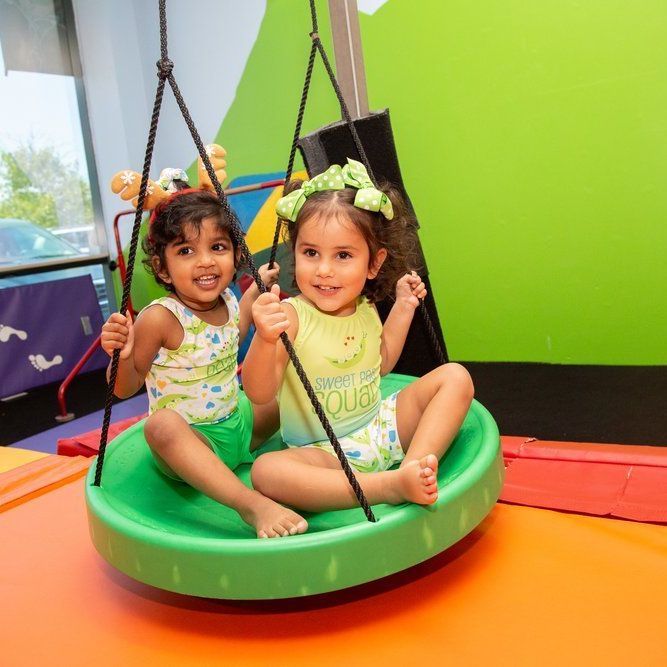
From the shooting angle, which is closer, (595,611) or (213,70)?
(595,611)

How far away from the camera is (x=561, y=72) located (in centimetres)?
271

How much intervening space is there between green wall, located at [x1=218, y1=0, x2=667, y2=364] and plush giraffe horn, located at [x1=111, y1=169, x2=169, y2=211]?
1.87m

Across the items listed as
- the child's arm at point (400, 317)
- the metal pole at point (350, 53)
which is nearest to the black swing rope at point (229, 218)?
the child's arm at point (400, 317)

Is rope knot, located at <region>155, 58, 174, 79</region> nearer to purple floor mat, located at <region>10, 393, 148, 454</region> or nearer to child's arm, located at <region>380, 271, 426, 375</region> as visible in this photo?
child's arm, located at <region>380, 271, 426, 375</region>

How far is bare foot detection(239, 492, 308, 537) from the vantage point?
43.8 inches

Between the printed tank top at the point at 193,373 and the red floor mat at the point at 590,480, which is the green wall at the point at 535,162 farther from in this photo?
the printed tank top at the point at 193,373

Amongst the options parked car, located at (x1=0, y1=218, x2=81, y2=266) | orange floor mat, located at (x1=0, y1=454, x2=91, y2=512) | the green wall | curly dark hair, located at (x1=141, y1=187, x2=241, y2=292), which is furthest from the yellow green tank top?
parked car, located at (x1=0, y1=218, x2=81, y2=266)

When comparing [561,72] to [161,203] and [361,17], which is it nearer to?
[361,17]

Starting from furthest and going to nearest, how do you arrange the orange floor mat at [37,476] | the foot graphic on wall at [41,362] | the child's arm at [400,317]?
the foot graphic on wall at [41,362]
the orange floor mat at [37,476]
the child's arm at [400,317]

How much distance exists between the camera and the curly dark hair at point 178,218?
1414 millimetres

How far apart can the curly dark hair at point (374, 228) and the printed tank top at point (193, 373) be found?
0.91 feet

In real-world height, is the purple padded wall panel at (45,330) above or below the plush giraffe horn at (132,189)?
below

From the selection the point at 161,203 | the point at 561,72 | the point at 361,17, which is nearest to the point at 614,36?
the point at 561,72

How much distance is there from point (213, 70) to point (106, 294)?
5.54 ft
